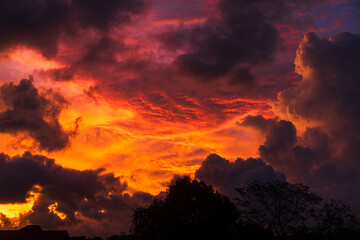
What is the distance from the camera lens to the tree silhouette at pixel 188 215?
3859cm

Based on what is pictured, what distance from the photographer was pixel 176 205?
41688 millimetres

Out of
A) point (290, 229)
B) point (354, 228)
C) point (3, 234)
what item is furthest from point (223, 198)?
point (3, 234)

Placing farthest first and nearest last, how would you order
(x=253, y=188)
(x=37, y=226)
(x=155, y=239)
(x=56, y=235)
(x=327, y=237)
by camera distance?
1. (x=37, y=226)
2. (x=56, y=235)
3. (x=253, y=188)
4. (x=327, y=237)
5. (x=155, y=239)

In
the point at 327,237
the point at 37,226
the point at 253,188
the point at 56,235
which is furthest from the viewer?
the point at 37,226

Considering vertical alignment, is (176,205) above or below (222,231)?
above

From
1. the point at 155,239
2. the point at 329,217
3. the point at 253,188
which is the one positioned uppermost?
the point at 253,188

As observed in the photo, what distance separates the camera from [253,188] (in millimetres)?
45531

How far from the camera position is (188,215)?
40.1m

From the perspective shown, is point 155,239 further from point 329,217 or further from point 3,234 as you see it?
point 3,234

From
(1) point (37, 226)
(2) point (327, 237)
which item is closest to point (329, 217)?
(2) point (327, 237)

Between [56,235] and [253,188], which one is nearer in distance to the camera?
[253,188]

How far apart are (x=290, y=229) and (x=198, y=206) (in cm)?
1348

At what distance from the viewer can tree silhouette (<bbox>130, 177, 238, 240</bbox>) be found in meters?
38.6

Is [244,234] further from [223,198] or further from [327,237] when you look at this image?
[327,237]
